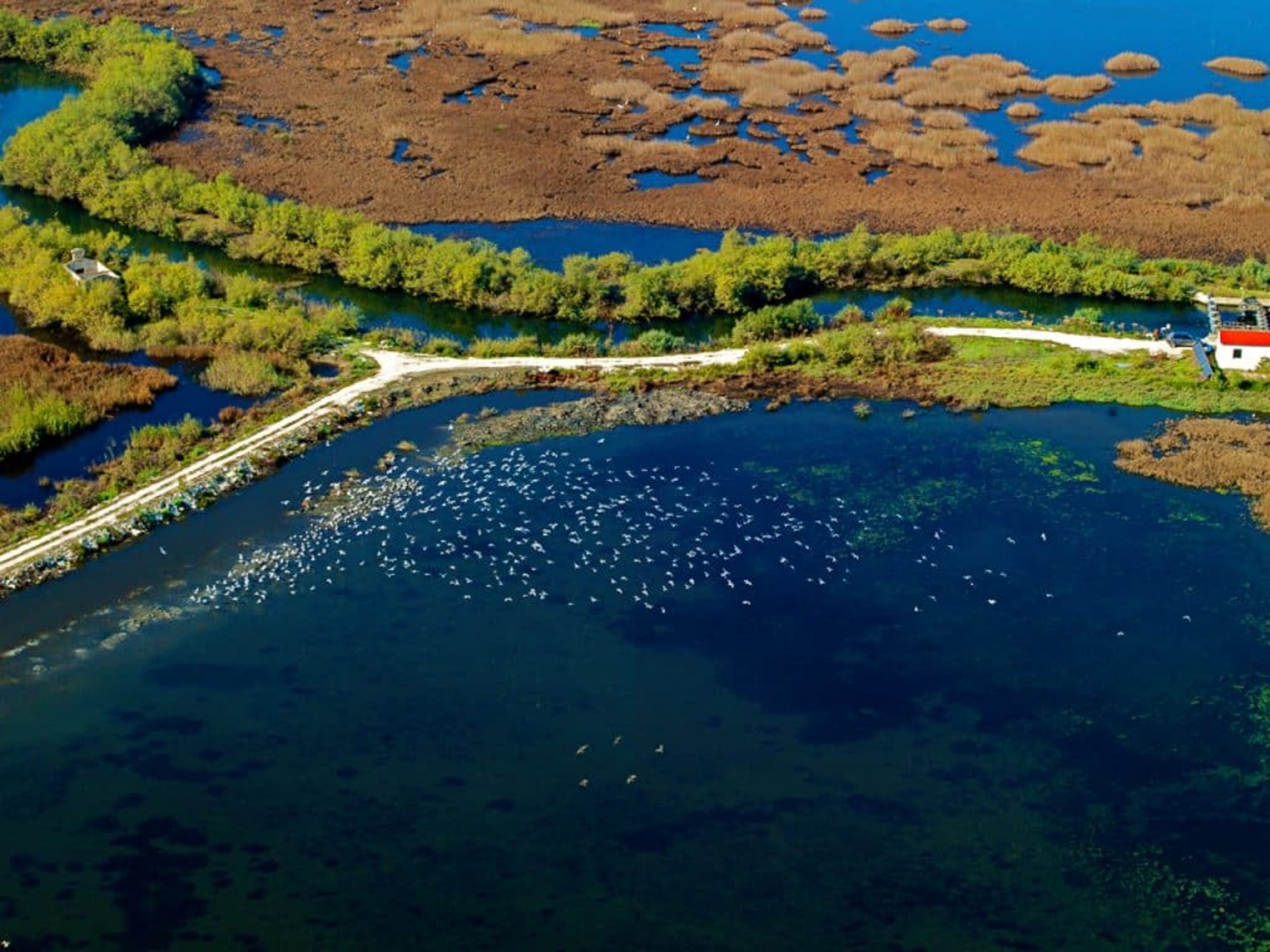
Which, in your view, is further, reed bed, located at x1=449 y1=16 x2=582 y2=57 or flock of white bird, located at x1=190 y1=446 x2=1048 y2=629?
reed bed, located at x1=449 y1=16 x2=582 y2=57

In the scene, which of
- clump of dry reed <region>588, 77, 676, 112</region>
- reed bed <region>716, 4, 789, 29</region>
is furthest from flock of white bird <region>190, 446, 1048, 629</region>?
reed bed <region>716, 4, 789, 29</region>

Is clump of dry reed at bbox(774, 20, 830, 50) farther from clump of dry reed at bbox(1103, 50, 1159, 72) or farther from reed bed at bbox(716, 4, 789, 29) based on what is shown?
clump of dry reed at bbox(1103, 50, 1159, 72)

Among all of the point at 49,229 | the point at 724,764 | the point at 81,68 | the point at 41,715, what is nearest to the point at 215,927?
the point at 41,715

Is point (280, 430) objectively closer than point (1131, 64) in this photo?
Yes

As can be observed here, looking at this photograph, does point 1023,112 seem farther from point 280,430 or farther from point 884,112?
point 280,430

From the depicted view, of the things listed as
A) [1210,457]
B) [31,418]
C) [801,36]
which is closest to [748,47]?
[801,36]

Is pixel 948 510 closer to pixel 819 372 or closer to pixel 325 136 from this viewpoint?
pixel 819 372
